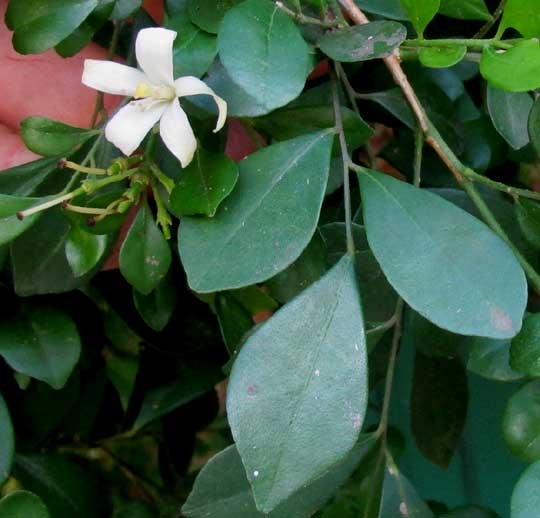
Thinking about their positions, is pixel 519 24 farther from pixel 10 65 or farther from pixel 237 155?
pixel 10 65

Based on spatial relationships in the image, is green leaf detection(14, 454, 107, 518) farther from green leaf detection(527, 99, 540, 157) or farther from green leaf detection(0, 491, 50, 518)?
green leaf detection(527, 99, 540, 157)

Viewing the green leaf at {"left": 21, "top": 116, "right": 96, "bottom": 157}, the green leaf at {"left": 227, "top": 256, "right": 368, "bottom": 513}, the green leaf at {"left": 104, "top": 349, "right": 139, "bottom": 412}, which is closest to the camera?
the green leaf at {"left": 227, "top": 256, "right": 368, "bottom": 513}

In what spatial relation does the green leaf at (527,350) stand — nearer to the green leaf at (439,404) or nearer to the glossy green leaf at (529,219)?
the glossy green leaf at (529,219)

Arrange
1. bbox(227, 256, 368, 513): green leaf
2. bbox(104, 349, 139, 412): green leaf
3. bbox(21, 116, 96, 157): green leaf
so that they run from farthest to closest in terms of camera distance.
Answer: bbox(104, 349, 139, 412): green leaf → bbox(21, 116, 96, 157): green leaf → bbox(227, 256, 368, 513): green leaf

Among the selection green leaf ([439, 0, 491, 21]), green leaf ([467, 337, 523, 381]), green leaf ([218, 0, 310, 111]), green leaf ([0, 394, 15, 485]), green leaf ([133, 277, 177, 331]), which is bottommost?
green leaf ([0, 394, 15, 485])

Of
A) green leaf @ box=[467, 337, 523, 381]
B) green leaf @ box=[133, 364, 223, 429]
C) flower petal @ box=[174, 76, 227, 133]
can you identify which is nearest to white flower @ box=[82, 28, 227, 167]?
flower petal @ box=[174, 76, 227, 133]

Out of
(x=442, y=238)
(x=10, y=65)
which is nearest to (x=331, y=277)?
(x=442, y=238)

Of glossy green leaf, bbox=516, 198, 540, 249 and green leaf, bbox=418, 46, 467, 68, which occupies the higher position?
green leaf, bbox=418, 46, 467, 68
